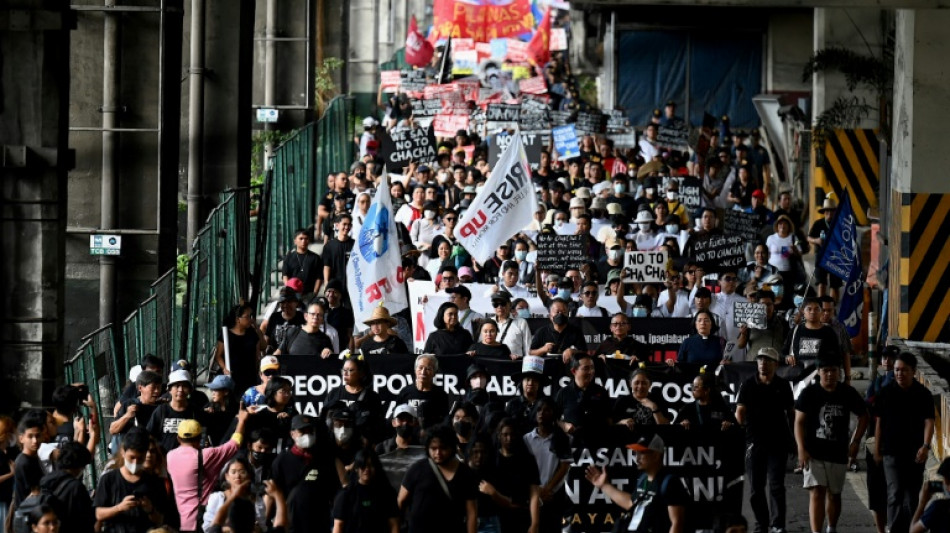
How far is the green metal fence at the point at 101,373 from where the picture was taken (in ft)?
60.3

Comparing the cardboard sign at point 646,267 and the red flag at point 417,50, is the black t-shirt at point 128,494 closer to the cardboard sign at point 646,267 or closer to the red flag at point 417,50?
the cardboard sign at point 646,267

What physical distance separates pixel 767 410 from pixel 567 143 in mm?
16555

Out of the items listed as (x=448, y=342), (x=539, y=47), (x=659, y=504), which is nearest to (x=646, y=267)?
(x=448, y=342)

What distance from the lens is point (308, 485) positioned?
14414 mm

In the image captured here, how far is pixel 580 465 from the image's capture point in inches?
617

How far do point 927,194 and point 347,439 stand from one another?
9.72 meters

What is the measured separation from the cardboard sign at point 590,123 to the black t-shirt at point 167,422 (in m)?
20.7

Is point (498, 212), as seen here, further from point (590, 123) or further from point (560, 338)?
point (590, 123)

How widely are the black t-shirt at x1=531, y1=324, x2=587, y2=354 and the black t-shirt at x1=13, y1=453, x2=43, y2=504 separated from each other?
686 cm

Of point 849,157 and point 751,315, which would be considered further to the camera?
point 849,157

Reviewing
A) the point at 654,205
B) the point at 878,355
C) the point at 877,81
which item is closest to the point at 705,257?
the point at 878,355

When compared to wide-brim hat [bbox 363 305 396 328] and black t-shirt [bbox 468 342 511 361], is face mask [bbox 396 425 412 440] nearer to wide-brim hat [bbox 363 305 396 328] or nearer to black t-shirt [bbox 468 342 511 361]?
black t-shirt [bbox 468 342 511 361]

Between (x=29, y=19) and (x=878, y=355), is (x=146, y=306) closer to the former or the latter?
(x=29, y=19)

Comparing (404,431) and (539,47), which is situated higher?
(539,47)
